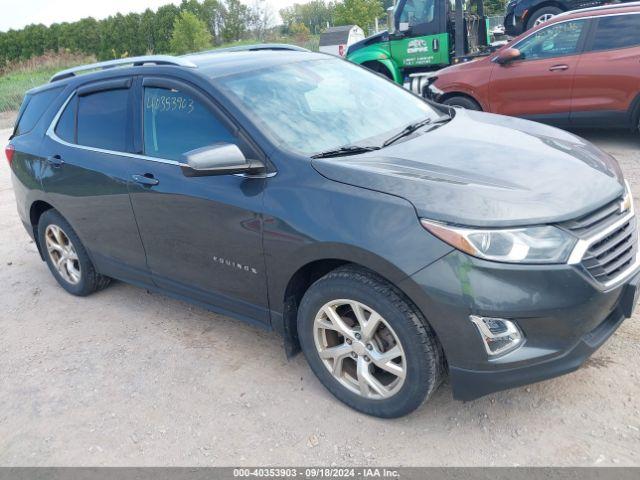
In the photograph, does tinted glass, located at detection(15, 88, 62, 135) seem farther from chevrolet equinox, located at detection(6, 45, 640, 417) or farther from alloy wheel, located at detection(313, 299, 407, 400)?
alloy wheel, located at detection(313, 299, 407, 400)

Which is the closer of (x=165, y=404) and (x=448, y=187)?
(x=448, y=187)

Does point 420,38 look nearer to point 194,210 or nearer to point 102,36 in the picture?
point 194,210

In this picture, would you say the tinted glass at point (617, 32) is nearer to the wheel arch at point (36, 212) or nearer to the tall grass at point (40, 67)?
the wheel arch at point (36, 212)

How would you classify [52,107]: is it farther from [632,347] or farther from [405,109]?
[632,347]

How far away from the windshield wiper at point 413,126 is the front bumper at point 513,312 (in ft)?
3.55

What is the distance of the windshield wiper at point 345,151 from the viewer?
3033 mm

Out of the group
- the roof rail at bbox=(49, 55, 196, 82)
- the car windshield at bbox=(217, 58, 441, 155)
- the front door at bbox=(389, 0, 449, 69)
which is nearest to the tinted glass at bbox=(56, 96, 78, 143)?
the roof rail at bbox=(49, 55, 196, 82)

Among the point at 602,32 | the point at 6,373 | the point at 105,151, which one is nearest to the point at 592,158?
the point at 105,151

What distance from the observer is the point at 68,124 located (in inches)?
170

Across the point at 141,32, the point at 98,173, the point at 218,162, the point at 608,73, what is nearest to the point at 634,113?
the point at 608,73

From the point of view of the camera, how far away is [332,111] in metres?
3.45

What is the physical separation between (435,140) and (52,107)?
3.01 metres

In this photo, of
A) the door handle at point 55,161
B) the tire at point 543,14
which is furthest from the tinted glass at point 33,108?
the tire at point 543,14

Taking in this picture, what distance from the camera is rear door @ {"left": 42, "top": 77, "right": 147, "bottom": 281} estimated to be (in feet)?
12.5
